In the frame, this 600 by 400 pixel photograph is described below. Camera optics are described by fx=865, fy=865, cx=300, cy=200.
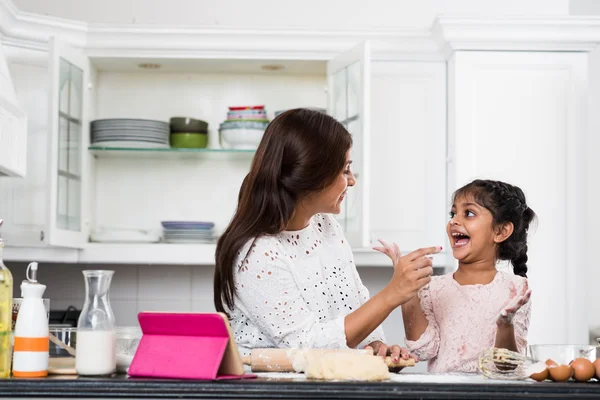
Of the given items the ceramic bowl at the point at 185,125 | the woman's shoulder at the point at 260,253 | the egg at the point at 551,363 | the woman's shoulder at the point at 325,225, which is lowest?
the egg at the point at 551,363

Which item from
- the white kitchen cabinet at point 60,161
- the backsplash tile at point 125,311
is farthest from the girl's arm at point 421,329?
the backsplash tile at point 125,311

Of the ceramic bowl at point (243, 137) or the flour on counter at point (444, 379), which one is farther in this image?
the ceramic bowl at point (243, 137)

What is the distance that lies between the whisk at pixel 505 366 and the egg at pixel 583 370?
0.26ft

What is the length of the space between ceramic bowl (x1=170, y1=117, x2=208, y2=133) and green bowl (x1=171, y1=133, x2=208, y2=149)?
0.02m

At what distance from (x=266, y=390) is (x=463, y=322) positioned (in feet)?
2.93

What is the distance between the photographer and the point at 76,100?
3.35 metres

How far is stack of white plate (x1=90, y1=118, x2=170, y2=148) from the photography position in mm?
3424

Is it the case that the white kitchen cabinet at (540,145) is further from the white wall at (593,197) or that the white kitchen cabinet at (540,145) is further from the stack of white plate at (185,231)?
the stack of white plate at (185,231)

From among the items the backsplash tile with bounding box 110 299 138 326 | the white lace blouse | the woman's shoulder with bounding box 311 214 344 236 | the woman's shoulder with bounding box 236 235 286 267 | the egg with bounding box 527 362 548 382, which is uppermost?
the woman's shoulder with bounding box 311 214 344 236

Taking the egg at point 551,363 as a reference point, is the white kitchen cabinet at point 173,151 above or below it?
above

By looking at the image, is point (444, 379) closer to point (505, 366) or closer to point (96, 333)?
point (505, 366)

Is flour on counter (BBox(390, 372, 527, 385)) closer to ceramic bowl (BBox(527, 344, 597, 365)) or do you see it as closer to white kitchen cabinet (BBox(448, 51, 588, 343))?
ceramic bowl (BBox(527, 344, 597, 365))

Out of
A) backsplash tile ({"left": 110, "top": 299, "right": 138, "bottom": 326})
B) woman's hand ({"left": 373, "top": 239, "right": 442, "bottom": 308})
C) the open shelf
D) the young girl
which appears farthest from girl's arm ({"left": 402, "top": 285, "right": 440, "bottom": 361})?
backsplash tile ({"left": 110, "top": 299, "right": 138, "bottom": 326})

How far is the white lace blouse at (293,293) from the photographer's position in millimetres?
1908
